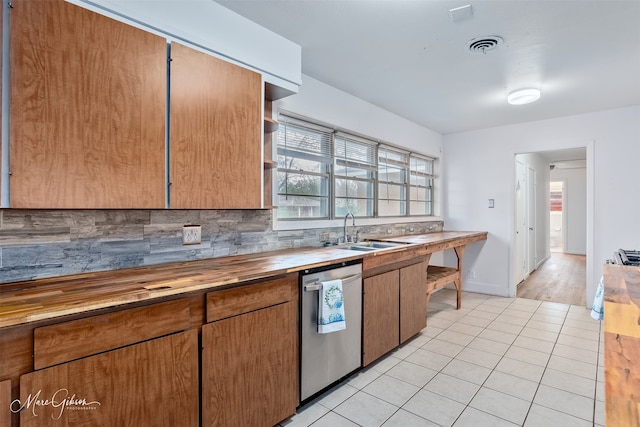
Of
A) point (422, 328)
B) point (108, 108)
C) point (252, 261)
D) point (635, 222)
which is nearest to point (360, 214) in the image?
point (422, 328)

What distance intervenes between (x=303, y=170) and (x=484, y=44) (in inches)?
68.7

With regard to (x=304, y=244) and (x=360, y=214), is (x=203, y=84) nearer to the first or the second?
(x=304, y=244)

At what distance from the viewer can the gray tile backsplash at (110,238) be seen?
151cm

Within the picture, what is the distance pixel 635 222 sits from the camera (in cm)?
385

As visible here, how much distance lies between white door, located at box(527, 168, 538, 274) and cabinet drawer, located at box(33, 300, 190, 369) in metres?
6.35

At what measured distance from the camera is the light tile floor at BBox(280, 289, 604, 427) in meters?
2.00

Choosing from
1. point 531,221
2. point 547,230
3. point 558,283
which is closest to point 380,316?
point 558,283

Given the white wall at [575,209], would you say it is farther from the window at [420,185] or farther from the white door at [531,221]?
the window at [420,185]

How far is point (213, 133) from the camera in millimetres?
1896

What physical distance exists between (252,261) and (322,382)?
0.93 meters

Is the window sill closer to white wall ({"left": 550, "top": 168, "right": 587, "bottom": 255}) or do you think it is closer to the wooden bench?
the wooden bench

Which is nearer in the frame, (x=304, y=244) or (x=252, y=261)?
(x=252, y=261)

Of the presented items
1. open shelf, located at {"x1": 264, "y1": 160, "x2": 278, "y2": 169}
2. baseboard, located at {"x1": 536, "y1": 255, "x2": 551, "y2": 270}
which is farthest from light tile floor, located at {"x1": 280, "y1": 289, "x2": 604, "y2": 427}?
baseboard, located at {"x1": 536, "y1": 255, "x2": 551, "y2": 270}

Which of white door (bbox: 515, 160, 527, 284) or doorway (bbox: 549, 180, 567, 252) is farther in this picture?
doorway (bbox: 549, 180, 567, 252)
